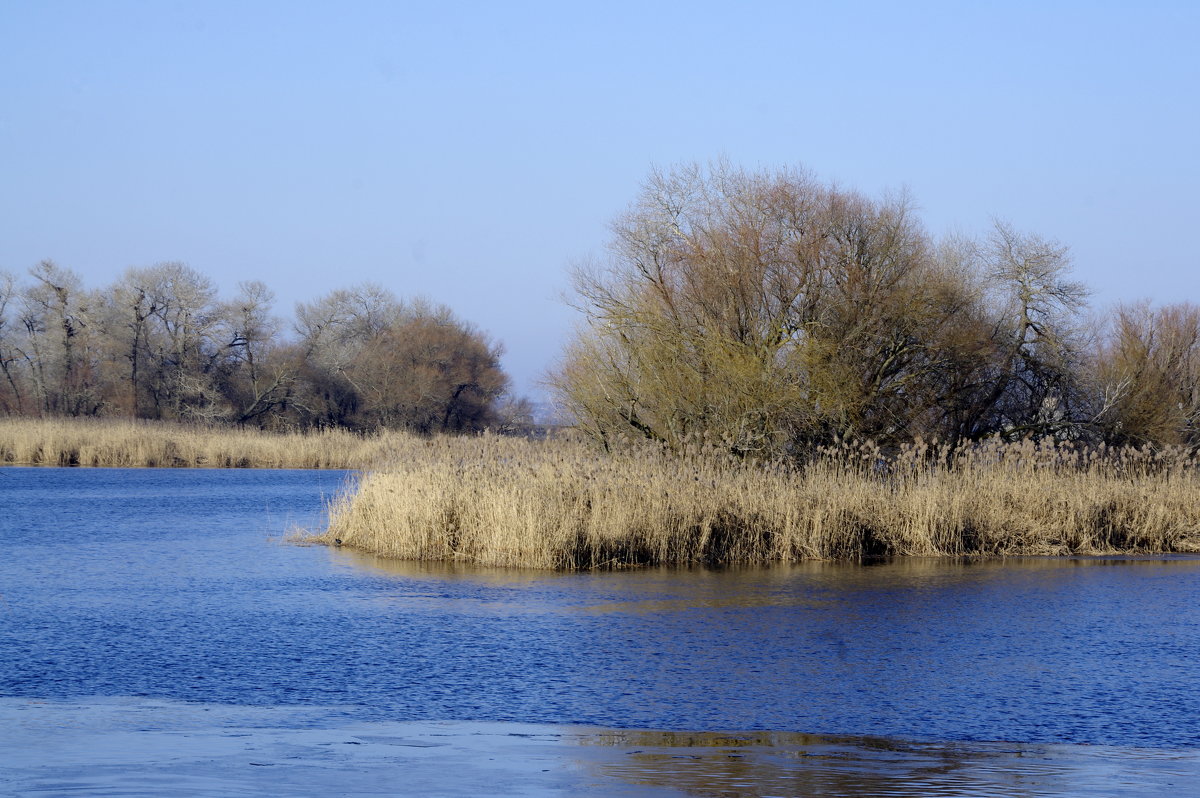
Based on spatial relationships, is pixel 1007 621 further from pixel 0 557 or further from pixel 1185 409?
pixel 1185 409

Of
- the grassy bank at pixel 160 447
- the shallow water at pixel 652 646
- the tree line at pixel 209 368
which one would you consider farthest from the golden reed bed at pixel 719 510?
the tree line at pixel 209 368

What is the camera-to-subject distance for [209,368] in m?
55.1

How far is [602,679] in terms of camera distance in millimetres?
8820

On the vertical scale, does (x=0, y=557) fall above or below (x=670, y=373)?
below

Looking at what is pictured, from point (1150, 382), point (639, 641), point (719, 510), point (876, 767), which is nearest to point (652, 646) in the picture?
point (639, 641)

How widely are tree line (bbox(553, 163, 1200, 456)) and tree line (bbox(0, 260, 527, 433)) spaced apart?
3046 centimetres

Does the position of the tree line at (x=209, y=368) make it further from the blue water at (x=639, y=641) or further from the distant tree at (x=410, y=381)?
the blue water at (x=639, y=641)

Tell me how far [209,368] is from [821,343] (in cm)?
3978

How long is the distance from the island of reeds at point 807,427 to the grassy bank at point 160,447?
0.33 ft

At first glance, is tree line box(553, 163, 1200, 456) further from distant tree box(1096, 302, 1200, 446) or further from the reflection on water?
the reflection on water

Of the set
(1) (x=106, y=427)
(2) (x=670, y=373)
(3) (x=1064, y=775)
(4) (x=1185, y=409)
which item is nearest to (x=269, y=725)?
(3) (x=1064, y=775)

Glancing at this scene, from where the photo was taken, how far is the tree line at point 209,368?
5344 cm

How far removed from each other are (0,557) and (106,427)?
24623mm

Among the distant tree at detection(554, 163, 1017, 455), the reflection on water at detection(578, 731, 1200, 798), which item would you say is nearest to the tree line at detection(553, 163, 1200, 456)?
the distant tree at detection(554, 163, 1017, 455)
